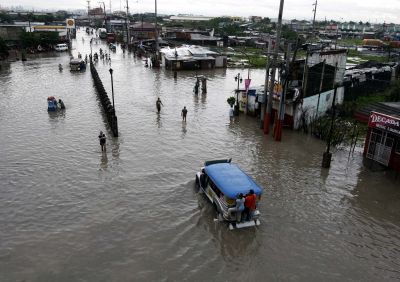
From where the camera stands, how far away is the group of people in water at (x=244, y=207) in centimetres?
1222

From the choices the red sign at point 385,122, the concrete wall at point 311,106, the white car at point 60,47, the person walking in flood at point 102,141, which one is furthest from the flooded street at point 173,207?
the white car at point 60,47

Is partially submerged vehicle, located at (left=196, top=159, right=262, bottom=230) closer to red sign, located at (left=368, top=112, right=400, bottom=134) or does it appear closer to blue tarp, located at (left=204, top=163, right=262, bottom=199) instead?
blue tarp, located at (left=204, top=163, right=262, bottom=199)

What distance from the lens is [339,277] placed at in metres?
10.6

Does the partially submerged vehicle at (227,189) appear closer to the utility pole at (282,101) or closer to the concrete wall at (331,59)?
the utility pole at (282,101)

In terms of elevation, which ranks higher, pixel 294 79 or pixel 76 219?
pixel 294 79

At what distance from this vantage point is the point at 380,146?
1836 cm

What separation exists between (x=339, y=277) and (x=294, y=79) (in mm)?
17397

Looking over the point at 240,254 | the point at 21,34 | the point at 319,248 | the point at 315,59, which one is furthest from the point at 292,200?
the point at 21,34

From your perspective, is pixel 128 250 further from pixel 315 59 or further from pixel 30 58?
pixel 30 58

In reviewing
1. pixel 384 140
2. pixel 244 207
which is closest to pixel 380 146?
pixel 384 140

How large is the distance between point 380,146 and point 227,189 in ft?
34.3

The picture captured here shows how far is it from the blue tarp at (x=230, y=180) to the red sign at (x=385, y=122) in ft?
27.6

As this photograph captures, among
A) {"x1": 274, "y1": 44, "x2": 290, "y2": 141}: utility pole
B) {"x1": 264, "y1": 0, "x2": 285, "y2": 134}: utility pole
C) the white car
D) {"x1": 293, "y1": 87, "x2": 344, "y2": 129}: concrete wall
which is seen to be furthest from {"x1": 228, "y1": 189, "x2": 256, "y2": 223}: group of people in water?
the white car

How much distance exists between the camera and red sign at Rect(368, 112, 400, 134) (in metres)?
16.8
